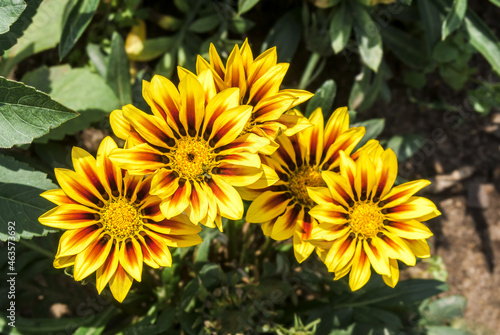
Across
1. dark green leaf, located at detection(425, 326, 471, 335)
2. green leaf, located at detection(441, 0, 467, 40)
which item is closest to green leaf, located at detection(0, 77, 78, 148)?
green leaf, located at detection(441, 0, 467, 40)

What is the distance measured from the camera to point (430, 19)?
257cm

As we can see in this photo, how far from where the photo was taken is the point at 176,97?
4.89ft

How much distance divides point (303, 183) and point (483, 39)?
1438mm

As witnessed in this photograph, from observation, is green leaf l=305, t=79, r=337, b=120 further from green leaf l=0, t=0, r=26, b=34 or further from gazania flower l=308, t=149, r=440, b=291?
green leaf l=0, t=0, r=26, b=34

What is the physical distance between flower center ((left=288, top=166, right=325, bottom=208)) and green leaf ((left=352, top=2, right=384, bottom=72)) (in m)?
0.94

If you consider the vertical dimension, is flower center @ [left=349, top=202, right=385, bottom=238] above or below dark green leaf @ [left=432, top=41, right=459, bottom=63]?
below

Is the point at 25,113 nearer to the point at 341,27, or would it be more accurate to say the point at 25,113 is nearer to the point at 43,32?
the point at 43,32

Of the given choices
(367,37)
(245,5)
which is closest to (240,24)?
(245,5)

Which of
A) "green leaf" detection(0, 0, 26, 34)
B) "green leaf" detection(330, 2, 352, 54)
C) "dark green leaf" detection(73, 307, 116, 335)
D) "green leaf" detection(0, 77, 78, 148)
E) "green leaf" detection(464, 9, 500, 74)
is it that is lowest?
"dark green leaf" detection(73, 307, 116, 335)

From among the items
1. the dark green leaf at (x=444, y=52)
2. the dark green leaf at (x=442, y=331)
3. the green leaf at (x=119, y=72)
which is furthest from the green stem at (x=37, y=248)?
the dark green leaf at (x=444, y=52)

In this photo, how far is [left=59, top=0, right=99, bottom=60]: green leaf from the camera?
2160 mm

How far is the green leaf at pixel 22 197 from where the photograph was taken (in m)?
1.72

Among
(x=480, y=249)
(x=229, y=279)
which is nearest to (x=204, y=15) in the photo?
(x=229, y=279)

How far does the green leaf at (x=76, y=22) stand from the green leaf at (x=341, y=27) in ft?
3.69
